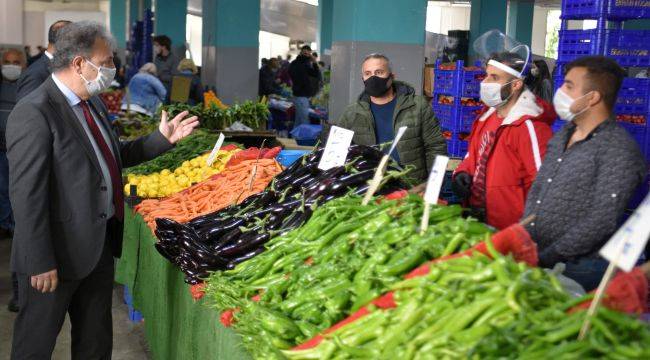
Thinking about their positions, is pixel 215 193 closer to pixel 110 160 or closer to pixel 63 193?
pixel 110 160

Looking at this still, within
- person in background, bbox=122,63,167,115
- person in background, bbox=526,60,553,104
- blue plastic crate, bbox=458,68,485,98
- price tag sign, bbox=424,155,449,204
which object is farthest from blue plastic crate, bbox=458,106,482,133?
price tag sign, bbox=424,155,449,204

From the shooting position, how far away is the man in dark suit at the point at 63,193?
11.6ft

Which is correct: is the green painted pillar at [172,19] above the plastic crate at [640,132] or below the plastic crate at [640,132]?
above

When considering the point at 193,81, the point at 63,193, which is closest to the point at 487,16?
the point at 193,81

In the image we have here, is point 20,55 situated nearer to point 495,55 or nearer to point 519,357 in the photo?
point 495,55

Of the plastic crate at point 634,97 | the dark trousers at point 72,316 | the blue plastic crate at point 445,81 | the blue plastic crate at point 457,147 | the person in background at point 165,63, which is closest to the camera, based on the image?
the dark trousers at point 72,316

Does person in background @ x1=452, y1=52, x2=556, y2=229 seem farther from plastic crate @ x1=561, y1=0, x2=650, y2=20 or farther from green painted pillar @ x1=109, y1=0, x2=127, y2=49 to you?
green painted pillar @ x1=109, y1=0, x2=127, y2=49

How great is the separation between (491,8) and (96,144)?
56.4ft

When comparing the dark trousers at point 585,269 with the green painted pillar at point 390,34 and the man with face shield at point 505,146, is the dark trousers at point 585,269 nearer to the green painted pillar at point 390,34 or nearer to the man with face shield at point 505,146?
the man with face shield at point 505,146

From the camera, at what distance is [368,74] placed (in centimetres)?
528

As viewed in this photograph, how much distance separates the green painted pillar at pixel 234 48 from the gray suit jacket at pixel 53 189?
33.1 feet

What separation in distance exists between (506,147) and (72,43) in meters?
2.05

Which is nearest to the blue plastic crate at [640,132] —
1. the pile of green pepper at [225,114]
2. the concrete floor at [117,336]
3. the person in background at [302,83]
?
the concrete floor at [117,336]

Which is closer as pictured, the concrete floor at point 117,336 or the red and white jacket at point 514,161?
the red and white jacket at point 514,161
